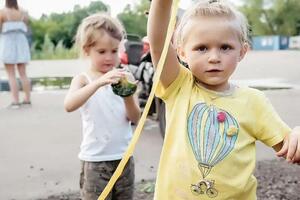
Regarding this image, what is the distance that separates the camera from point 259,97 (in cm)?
185

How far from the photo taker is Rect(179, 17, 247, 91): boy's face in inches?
68.3

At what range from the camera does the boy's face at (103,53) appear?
8.70 ft

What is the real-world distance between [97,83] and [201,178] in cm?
85

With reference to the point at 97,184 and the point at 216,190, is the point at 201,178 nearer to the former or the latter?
the point at 216,190

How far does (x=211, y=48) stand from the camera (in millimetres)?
1737

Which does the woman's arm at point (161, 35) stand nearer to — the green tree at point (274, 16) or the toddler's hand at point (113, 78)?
the toddler's hand at point (113, 78)

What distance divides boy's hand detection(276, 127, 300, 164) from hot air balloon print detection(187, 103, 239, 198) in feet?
0.51

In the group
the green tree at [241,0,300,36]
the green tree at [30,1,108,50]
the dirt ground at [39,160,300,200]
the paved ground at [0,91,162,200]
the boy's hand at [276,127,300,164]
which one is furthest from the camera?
the green tree at [241,0,300,36]

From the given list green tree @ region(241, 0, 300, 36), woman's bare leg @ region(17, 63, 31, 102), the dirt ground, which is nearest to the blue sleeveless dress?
woman's bare leg @ region(17, 63, 31, 102)

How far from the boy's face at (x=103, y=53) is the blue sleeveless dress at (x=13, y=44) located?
18.0 feet

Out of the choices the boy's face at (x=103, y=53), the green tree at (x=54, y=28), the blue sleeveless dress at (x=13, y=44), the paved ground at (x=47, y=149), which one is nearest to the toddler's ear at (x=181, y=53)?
the boy's face at (x=103, y=53)

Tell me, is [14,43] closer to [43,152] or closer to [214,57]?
[43,152]

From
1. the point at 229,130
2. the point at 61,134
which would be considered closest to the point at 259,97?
the point at 229,130

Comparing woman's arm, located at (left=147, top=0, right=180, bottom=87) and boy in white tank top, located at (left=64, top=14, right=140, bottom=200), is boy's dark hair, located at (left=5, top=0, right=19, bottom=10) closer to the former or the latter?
boy in white tank top, located at (left=64, top=14, right=140, bottom=200)
